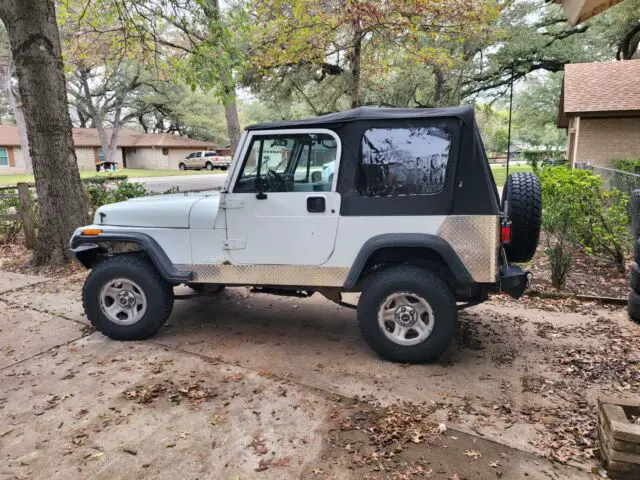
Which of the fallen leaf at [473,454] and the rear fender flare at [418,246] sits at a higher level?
the rear fender flare at [418,246]

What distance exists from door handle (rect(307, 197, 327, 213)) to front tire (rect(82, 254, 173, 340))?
66.4 inches

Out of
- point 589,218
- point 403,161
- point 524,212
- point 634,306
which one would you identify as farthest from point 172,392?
point 589,218

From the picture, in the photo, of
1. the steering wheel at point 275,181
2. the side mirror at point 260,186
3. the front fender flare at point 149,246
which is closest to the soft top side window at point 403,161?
the steering wheel at point 275,181

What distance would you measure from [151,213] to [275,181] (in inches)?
50.9

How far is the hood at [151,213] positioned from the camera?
4340 millimetres

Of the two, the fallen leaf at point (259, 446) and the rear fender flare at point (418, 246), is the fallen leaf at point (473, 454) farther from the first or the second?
the rear fender flare at point (418, 246)

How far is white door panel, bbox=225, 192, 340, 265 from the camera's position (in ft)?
13.0

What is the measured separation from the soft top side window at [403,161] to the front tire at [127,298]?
7.22 feet

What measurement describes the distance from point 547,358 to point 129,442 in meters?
3.40

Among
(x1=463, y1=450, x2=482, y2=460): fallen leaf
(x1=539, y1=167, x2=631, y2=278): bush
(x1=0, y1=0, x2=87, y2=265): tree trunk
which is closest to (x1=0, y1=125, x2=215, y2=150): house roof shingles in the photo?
(x1=0, y1=0, x2=87, y2=265): tree trunk

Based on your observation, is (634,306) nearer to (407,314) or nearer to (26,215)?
(407,314)

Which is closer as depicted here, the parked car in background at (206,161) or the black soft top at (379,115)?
the black soft top at (379,115)

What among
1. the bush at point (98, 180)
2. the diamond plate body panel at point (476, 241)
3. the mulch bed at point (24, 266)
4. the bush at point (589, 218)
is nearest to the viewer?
the diamond plate body panel at point (476, 241)

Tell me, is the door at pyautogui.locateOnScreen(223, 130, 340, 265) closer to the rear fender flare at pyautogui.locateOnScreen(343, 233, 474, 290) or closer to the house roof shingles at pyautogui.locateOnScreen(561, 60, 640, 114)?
the rear fender flare at pyautogui.locateOnScreen(343, 233, 474, 290)
